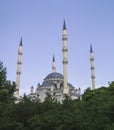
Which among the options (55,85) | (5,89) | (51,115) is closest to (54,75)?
(55,85)

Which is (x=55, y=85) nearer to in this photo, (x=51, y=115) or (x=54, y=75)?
(x=54, y=75)

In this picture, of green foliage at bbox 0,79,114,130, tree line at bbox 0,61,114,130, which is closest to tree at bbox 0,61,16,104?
tree line at bbox 0,61,114,130

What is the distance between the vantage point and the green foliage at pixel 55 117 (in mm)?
14787

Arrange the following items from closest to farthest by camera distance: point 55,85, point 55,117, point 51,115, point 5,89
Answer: point 55,117
point 51,115
point 5,89
point 55,85

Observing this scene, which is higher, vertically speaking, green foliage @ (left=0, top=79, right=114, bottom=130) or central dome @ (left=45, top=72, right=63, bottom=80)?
central dome @ (left=45, top=72, right=63, bottom=80)

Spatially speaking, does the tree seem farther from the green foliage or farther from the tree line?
the green foliage

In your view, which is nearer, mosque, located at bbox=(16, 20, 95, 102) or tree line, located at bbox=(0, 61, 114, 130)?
tree line, located at bbox=(0, 61, 114, 130)

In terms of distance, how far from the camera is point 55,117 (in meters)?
16.2

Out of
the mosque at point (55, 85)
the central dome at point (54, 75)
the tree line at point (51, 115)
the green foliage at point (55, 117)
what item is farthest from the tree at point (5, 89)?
the central dome at point (54, 75)

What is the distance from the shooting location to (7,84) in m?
21.2

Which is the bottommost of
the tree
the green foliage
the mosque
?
the green foliage

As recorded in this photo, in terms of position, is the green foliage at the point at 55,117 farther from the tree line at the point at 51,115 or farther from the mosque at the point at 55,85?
the mosque at the point at 55,85

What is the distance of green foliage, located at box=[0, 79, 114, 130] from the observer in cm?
1479

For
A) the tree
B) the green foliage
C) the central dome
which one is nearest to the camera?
the green foliage
